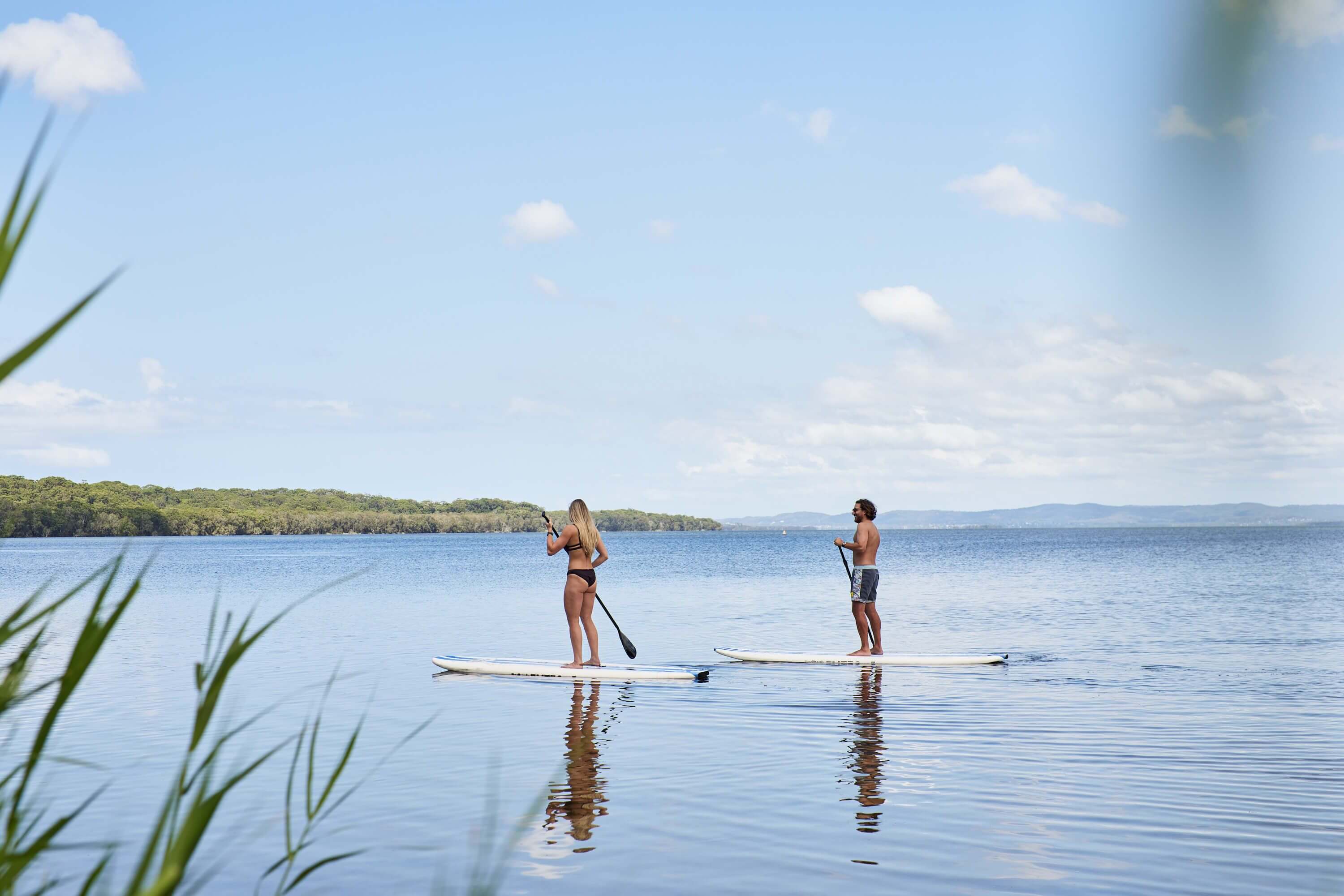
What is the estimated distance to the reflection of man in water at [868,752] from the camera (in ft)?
24.7

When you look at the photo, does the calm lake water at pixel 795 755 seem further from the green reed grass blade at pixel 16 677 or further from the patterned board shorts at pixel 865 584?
the patterned board shorts at pixel 865 584

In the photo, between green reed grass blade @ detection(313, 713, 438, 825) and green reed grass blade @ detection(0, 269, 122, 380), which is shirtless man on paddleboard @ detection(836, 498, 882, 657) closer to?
green reed grass blade @ detection(313, 713, 438, 825)

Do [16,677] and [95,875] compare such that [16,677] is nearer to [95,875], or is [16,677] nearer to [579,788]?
[95,875]

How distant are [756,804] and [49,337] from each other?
683 centimetres

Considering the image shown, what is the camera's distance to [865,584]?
51.3 feet

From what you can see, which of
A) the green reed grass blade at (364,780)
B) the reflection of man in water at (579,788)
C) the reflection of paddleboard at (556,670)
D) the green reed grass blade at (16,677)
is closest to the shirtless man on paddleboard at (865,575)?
the reflection of paddleboard at (556,670)

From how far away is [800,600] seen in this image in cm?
3080

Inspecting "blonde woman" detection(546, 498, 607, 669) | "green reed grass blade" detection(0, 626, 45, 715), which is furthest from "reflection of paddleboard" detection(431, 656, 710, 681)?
"green reed grass blade" detection(0, 626, 45, 715)

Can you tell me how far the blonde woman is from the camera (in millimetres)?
13906

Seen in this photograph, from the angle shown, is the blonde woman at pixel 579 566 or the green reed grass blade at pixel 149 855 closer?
the green reed grass blade at pixel 149 855

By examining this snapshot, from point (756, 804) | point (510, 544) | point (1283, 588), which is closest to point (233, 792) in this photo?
point (756, 804)

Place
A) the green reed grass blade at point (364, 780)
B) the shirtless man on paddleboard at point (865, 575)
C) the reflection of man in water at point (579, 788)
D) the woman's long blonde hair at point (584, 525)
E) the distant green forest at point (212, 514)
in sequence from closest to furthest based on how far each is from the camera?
1. the green reed grass blade at point (364, 780)
2. the reflection of man in water at point (579, 788)
3. the woman's long blonde hair at point (584, 525)
4. the shirtless man on paddleboard at point (865, 575)
5. the distant green forest at point (212, 514)

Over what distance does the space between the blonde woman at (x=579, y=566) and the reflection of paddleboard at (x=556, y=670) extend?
204 mm

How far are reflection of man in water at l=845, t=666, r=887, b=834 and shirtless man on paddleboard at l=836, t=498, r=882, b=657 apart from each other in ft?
4.93
